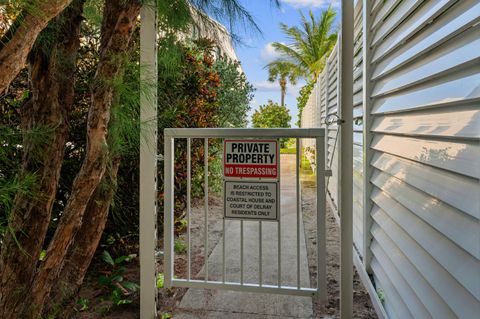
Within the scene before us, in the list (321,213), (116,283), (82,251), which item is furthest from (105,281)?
(321,213)

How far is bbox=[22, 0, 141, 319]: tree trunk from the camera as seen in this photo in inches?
56.0

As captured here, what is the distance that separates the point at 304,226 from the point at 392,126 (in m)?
2.29

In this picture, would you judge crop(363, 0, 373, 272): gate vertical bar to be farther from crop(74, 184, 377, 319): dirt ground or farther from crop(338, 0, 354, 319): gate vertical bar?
crop(338, 0, 354, 319): gate vertical bar

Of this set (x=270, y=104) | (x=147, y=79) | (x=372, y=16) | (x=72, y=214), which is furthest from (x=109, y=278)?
(x=372, y=16)

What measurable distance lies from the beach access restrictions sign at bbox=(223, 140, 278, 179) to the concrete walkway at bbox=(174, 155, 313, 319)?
14.9 inches

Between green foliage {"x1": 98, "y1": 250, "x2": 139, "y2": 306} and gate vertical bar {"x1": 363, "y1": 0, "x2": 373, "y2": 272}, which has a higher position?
gate vertical bar {"x1": 363, "y1": 0, "x2": 373, "y2": 272}

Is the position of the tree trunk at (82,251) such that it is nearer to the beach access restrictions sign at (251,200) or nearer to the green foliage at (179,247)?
the beach access restrictions sign at (251,200)

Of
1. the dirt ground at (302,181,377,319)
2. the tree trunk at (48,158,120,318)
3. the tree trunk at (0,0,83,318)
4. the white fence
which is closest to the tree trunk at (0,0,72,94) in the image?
the tree trunk at (0,0,83,318)

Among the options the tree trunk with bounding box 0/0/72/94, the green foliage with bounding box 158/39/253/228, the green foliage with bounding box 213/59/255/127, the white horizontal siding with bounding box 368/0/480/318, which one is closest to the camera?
the tree trunk with bounding box 0/0/72/94

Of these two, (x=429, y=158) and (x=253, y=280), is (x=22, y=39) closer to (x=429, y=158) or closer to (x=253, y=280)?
(x=429, y=158)

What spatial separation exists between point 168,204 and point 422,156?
1.29 meters

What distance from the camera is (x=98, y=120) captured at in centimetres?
145

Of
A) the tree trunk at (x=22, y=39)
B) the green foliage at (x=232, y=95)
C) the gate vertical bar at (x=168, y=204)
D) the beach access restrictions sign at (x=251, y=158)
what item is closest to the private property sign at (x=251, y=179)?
the beach access restrictions sign at (x=251, y=158)

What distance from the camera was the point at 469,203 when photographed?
0.98m
